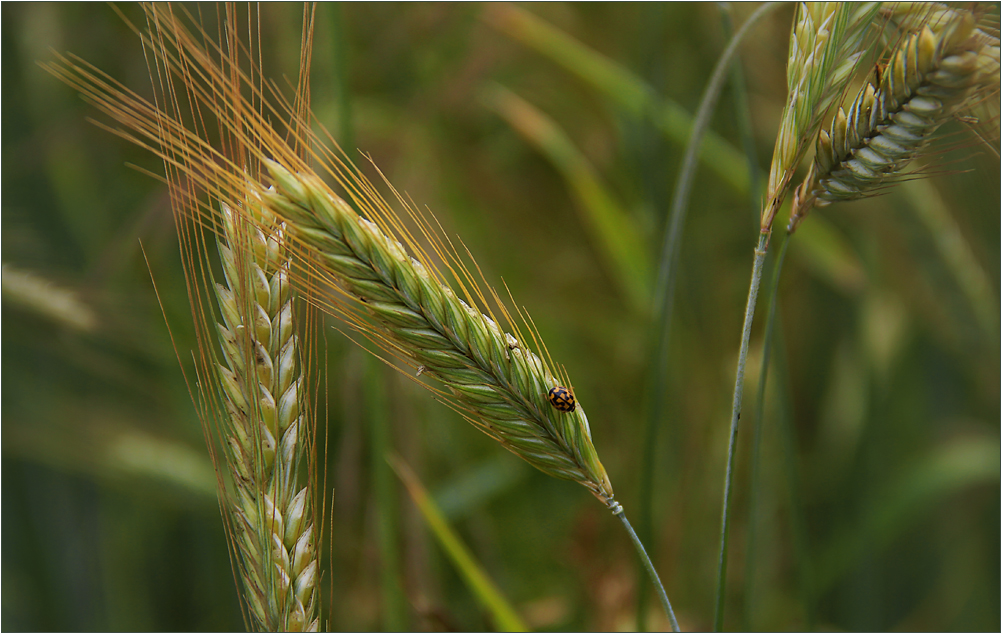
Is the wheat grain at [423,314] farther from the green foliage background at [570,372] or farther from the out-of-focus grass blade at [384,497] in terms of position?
the green foliage background at [570,372]

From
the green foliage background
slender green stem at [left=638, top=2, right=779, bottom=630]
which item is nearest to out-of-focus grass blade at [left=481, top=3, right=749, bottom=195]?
the green foliage background

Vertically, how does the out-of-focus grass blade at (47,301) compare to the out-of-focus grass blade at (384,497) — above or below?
above

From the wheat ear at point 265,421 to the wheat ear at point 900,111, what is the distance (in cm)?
51

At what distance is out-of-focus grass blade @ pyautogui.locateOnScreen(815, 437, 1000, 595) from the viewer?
1348 mm

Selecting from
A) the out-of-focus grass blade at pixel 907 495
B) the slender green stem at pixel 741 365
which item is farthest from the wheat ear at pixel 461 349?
the out-of-focus grass blade at pixel 907 495

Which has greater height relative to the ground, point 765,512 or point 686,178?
point 686,178

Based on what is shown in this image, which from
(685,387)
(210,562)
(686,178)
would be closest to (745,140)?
(686,178)

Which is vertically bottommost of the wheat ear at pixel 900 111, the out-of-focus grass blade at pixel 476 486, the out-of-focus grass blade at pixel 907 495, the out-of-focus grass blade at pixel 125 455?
the out-of-focus grass blade at pixel 907 495

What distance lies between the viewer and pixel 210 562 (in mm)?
1504

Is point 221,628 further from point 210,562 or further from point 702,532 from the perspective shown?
point 702,532

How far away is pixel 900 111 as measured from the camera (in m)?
0.49

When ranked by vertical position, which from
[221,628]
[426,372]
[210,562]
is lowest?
[221,628]

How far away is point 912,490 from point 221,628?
1.75 metres

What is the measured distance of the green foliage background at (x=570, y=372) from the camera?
1.29 m
